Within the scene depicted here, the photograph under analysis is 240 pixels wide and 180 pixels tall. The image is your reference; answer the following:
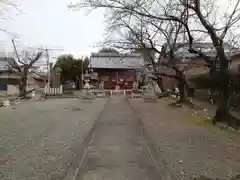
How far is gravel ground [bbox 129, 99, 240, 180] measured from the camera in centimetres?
707

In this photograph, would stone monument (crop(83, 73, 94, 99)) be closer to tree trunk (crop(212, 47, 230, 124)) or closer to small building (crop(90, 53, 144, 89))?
small building (crop(90, 53, 144, 89))

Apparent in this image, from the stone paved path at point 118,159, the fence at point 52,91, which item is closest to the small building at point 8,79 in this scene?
the fence at point 52,91

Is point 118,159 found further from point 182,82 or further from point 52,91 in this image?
point 52,91

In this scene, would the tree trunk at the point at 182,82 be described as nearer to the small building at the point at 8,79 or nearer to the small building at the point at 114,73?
the small building at the point at 114,73

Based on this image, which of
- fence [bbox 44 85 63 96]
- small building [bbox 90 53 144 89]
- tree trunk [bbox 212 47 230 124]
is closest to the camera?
tree trunk [bbox 212 47 230 124]

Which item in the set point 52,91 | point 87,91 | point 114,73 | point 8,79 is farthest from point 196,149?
point 8,79

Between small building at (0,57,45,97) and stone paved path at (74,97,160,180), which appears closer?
Result: stone paved path at (74,97,160,180)

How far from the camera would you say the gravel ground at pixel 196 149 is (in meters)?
7.07

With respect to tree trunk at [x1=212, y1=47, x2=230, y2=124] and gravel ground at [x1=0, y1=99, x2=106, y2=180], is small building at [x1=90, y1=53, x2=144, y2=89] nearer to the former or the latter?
tree trunk at [x1=212, y1=47, x2=230, y2=124]

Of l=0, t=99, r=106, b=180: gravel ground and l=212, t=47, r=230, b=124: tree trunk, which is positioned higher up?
l=212, t=47, r=230, b=124: tree trunk

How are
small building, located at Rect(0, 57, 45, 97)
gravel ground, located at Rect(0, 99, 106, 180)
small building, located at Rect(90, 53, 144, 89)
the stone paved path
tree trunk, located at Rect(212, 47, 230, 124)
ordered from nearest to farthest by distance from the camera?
1. the stone paved path
2. gravel ground, located at Rect(0, 99, 106, 180)
3. tree trunk, located at Rect(212, 47, 230, 124)
4. small building, located at Rect(0, 57, 45, 97)
5. small building, located at Rect(90, 53, 144, 89)

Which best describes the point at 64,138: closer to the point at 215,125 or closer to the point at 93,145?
the point at 93,145

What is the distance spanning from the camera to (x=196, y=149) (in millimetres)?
9461

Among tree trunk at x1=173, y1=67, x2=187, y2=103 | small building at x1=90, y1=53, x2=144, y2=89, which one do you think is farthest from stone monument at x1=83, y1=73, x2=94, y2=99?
tree trunk at x1=173, y1=67, x2=187, y2=103
